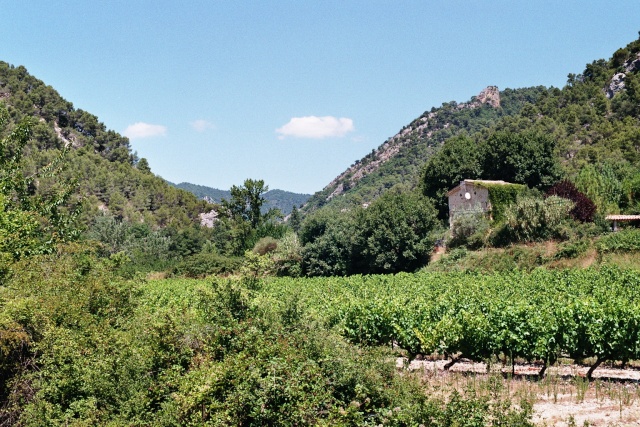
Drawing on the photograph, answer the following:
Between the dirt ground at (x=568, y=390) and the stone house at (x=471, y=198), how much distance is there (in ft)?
95.7

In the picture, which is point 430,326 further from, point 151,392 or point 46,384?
point 46,384

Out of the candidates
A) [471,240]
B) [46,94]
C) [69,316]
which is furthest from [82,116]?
[69,316]

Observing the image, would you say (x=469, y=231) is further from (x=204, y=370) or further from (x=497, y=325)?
(x=204, y=370)

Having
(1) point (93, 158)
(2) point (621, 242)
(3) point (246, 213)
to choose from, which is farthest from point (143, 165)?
(2) point (621, 242)

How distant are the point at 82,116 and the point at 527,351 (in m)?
120

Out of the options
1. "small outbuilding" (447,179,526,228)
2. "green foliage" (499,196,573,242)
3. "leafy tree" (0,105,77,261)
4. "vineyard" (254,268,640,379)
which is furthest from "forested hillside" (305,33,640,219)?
"leafy tree" (0,105,77,261)

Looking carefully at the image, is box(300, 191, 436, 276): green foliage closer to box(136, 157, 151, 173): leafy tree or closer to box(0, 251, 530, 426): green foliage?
box(0, 251, 530, 426): green foliage

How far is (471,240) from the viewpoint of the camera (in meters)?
39.8

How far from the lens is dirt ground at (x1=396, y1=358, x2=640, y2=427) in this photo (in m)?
9.29

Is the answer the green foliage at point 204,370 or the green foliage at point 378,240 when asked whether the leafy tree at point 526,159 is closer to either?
the green foliage at point 378,240

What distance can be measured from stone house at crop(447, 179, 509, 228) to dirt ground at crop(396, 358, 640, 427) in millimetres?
29168

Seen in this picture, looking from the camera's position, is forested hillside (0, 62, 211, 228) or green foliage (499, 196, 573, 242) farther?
forested hillside (0, 62, 211, 228)

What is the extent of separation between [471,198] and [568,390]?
35.1 meters

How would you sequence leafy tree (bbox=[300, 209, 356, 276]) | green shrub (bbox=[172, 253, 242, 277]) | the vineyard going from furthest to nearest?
green shrub (bbox=[172, 253, 242, 277])
leafy tree (bbox=[300, 209, 356, 276])
the vineyard
